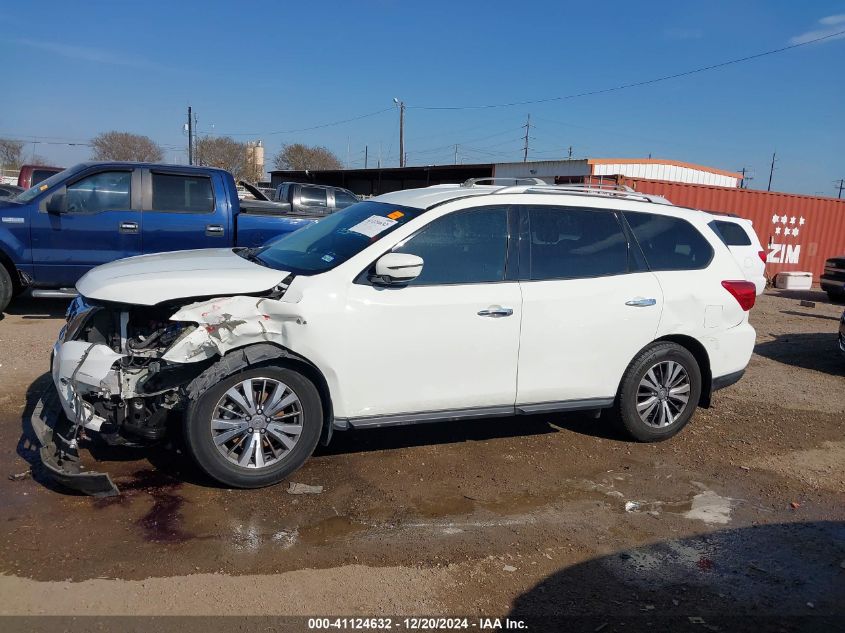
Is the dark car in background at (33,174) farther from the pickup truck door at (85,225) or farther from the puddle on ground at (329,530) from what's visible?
the puddle on ground at (329,530)

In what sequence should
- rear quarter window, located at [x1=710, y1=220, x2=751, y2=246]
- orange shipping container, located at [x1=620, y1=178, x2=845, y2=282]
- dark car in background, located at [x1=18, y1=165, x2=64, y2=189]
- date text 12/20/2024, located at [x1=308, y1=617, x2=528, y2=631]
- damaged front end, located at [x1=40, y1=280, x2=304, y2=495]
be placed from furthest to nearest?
orange shipping container, located at [x1=620, y1=178, x2=845, y2=282] → dark car in background, located at [x1=18, y1=165, x2=64, y2=189] → rear quarter window, located at [x1=710, y1=220, x2=751, y2=246] → damaged front end, located at [x1=40, y1=280, x2=304, y2=495] → date text 12/20/2024, located at [x1=308, y1=617, x2=528, y2=631]

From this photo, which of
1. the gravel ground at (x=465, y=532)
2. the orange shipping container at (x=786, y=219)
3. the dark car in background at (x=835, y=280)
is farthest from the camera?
the orange shipping container at (x=786, y=219)

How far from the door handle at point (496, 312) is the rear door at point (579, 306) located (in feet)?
0.46

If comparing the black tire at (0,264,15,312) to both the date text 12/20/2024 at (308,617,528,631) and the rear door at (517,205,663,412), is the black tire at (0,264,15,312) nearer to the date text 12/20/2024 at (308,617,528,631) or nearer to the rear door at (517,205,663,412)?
the rear door at (517,205,663,412)

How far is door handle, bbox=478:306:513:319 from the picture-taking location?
4.39m

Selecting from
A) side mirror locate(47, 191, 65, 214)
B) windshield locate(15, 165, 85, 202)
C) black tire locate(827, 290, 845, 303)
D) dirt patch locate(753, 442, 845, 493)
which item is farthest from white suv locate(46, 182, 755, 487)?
black tire locate(827, 290, 845, 303)

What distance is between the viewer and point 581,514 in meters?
4.10

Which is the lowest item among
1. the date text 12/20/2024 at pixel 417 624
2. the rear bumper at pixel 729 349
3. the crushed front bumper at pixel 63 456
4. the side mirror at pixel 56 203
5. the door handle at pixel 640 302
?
the date text 12/20/2024 at pixel 417 624

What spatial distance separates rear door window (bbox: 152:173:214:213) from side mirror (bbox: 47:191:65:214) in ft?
3.28

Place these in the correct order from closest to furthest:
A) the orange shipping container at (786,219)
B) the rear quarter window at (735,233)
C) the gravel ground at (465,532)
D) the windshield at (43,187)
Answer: the gravel ground at (465,532) < the windshield at (43,187) < the rear quarter window at (735,233) < the orange shipping container at (786,219)

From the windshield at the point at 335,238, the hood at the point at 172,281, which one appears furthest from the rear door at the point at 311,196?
the hood at the point at 172,281

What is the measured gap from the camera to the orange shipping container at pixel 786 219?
19469mm

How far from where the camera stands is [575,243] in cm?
486

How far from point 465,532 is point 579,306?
6.03 ft
